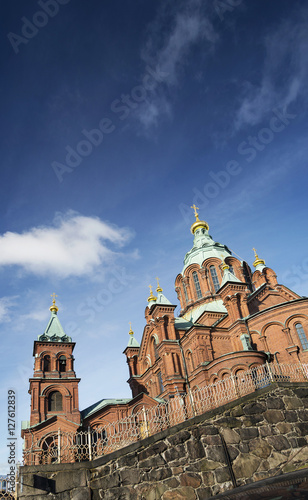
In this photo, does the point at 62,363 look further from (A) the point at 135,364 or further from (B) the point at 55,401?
(A) the point at 135,364

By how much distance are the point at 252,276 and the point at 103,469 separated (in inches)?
1186

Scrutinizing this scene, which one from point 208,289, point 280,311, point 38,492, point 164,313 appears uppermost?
point 208,289

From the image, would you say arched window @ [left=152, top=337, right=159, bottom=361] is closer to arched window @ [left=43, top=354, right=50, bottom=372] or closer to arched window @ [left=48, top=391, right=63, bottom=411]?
arched window @ [left=48, top=391, right=63, bottom=411]

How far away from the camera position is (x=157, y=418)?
34.3 feet

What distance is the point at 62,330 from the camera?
33.4 metres

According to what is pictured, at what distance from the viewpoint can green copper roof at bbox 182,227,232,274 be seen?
127 feet

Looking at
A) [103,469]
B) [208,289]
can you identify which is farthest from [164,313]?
[103,469]

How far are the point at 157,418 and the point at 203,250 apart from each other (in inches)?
1192

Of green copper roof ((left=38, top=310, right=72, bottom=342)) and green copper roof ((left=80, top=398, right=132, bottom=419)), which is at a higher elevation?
green copper roof ((left=38, top=310, right=72, bottom=342))

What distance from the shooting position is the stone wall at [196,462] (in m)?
8.05

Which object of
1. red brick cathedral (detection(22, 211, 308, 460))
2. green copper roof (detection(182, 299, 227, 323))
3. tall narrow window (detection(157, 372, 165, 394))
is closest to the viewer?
red brick cathedral (detection(22, 211, 308, 460))

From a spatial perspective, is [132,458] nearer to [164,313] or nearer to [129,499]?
[129,499]

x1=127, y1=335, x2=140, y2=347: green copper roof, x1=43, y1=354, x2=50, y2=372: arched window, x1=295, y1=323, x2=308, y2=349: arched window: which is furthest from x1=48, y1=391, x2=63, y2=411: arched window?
x1=295, y1=323, x2=308, y2=349: arched window

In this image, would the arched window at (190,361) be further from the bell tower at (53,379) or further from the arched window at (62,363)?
the arched window at (62,363)
